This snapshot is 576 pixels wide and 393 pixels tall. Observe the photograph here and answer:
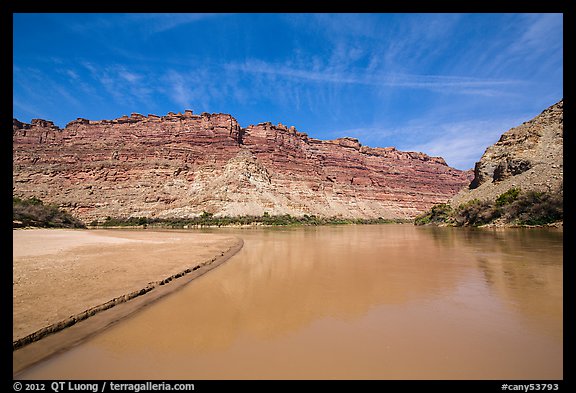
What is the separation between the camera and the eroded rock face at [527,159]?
99.3 ft

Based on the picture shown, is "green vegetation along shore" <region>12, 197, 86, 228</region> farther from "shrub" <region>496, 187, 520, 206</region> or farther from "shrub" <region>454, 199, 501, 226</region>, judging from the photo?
"shrub" <region>496, 187, 520, 206</region>

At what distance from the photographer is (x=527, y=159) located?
34969mm

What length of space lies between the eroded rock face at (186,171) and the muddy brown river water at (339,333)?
188 feet

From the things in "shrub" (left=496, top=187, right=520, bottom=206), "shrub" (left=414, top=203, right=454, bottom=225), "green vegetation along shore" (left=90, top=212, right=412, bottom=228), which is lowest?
"green vegetation along shore" (left=90, top=212, right=412, bottom=228)

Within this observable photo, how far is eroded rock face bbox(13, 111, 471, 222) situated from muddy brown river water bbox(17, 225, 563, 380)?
57.2 metres

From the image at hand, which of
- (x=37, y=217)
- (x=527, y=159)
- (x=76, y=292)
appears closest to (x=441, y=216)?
(x=527, y=159)

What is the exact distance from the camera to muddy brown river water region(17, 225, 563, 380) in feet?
10.2

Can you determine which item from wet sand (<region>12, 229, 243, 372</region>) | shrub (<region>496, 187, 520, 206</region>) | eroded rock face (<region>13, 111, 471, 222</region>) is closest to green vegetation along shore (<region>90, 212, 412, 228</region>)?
eroded rock face (<region>13, 111, 471, 222</region>)

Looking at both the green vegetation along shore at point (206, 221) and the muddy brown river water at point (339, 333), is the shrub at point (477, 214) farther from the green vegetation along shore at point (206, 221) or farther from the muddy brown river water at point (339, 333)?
the green vegetation along shore at point (206, 221)

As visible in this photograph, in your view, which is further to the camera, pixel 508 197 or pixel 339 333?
pixel 508 197

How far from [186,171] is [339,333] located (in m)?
74.8

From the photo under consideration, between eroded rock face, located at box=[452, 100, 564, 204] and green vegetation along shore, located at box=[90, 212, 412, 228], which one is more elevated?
eroded rock face, located at box=[452, 100, 564, 204]

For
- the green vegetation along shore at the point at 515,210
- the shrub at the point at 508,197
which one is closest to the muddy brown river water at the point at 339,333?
the green vegetation along shore at the point at 515,210

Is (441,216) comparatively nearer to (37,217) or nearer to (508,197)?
(508,197)
